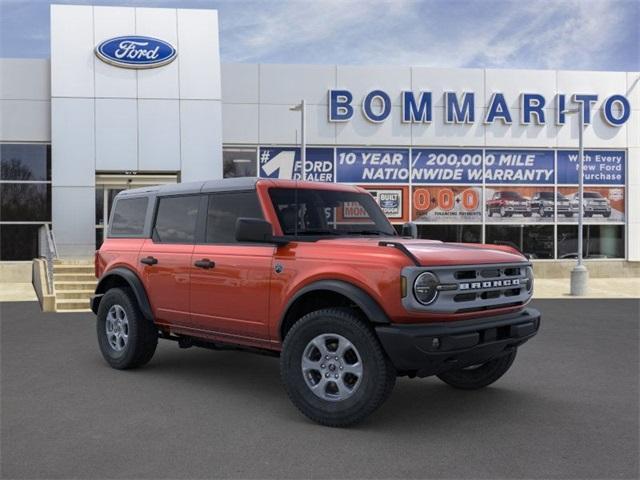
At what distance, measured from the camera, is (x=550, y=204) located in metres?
20.4

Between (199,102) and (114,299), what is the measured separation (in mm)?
12139

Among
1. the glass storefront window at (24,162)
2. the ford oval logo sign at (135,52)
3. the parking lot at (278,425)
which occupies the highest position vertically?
the ford oval logo sign at (135,52)

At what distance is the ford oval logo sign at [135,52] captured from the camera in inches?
698

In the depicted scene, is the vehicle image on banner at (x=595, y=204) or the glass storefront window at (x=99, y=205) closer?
the glass storefront window at (x=99, y=205)

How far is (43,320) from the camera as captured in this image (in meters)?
11.4

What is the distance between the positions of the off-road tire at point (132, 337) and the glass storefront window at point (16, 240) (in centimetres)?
1310

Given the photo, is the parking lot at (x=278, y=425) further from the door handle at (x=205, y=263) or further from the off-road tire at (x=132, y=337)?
the door handle at (x=205, y=263)

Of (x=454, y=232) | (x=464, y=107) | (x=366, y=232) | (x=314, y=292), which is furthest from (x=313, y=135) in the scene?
(x=314, y=292)

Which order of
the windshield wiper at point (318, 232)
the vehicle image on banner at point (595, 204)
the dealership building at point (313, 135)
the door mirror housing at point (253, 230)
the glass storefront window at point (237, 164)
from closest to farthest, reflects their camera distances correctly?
1. the door mirror housing at point (253, 230)
2. the windshield wiper at point (318, 232)
3. the dealership building at point (313, 135)
4. the glass storefront window at point (237, 164)
5. the vehicle image on banner at point (595, 204)

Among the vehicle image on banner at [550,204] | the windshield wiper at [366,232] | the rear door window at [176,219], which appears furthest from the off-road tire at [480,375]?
the vehicle image on banner at [550,204]

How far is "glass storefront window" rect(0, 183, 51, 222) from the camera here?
18.7 metres

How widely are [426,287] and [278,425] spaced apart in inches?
62.9

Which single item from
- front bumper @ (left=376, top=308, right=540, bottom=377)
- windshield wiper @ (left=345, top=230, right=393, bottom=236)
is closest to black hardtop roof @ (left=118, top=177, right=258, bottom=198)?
windshield wiper @ (left=345, top=230, right=393, bottom=236)

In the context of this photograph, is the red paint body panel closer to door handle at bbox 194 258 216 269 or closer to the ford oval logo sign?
door handle at bbox 194 258 216 269
